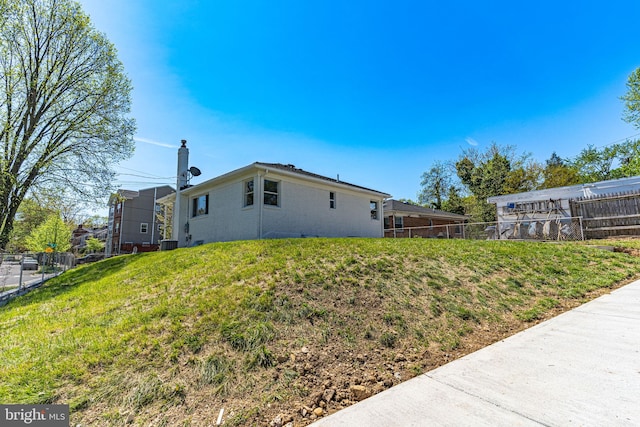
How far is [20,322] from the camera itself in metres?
5.42

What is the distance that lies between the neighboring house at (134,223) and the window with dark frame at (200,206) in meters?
21.7

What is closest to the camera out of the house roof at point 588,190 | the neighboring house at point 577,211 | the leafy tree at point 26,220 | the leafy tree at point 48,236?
the neighboring house at point 577,211

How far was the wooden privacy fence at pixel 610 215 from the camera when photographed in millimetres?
11648

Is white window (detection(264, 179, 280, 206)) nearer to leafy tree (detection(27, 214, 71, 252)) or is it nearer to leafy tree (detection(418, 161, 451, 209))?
leafy tree (detection(418, 161, 451, 209))

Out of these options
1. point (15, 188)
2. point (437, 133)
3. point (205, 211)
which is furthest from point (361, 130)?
point (15, 188)

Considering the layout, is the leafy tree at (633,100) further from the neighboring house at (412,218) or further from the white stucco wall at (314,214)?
the white stucco wall at (314,214)

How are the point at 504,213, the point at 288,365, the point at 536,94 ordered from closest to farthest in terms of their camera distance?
the point at 288,365, the point at 536,94, the point at 504,213

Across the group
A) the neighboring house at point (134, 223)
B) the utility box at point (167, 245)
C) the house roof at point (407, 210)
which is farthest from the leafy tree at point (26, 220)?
the house roof at point (407, 210)

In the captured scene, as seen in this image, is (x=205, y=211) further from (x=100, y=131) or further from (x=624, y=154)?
(x=624, y=154)

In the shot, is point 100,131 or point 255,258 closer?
point 255,258

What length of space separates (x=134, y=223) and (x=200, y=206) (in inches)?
1021

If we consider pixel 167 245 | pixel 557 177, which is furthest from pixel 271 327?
pixel 557 177

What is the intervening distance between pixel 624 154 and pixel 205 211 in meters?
44.1

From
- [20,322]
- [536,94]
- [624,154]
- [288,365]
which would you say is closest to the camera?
[288,365]
